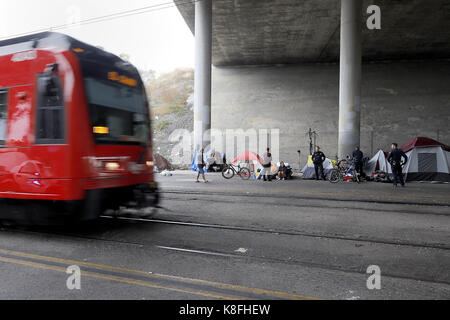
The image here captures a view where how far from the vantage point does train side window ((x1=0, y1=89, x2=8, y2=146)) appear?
5363 millimetres

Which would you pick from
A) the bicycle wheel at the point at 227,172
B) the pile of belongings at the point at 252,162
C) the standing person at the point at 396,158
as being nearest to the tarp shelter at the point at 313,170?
the pile of belongings at the point at 252,162

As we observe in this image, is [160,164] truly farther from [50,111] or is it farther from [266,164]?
[50,111]

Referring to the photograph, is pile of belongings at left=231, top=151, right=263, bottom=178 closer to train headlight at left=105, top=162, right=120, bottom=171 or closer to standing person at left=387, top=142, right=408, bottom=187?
Answer: standing person at left=387, top=142, right=408, bottom=187

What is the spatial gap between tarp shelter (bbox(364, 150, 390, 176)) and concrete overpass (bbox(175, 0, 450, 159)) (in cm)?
1022

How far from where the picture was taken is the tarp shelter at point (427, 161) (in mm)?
16328

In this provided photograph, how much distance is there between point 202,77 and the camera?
74.5ft

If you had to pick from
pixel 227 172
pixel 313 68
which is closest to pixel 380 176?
pixel 227 172

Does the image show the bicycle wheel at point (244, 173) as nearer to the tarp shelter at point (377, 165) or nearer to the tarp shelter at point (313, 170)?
the tarp shelter at point (313, 170)

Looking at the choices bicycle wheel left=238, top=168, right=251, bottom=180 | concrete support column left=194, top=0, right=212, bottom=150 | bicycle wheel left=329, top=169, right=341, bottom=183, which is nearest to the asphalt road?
bicycle wheel left=329, top=169, right=341, bottom=183

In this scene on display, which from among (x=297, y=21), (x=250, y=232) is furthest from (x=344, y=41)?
(x=250, y=232)

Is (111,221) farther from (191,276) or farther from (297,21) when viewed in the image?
(297,21)

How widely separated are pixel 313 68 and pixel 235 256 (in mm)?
29455

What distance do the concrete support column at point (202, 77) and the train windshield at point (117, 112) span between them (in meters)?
16.0

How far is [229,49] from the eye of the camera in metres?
29.1
